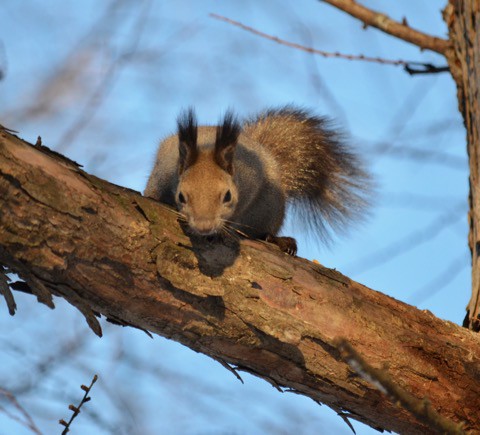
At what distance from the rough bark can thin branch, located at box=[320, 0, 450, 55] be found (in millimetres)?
1283

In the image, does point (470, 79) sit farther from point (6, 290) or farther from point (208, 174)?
point (6, 290)

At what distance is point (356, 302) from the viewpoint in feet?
7.06

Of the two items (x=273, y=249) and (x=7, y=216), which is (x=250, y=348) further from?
(x=7, y=216)

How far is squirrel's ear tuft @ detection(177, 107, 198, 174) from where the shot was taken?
97.3 inches

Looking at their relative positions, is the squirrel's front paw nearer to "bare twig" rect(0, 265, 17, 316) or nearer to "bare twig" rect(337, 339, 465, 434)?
"bare twig" rect(0, 265, 17, 316)

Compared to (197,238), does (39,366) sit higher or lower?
lower

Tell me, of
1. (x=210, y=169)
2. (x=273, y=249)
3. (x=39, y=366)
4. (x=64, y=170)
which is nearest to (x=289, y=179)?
(x=210, y=169)

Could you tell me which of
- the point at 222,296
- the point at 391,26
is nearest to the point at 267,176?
the point at 391,26

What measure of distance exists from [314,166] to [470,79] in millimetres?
739

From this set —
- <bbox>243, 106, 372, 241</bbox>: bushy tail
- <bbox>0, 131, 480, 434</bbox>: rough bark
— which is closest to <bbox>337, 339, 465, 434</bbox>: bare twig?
<bbox>0, 131, 480, 434</bbox>: rough bark

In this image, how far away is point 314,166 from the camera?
323 centimetres

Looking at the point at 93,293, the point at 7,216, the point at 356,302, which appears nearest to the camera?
the point at 7,216

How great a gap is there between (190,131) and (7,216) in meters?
0.92

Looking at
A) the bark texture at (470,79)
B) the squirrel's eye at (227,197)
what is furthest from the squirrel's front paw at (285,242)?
the bark texture at (470,79)
